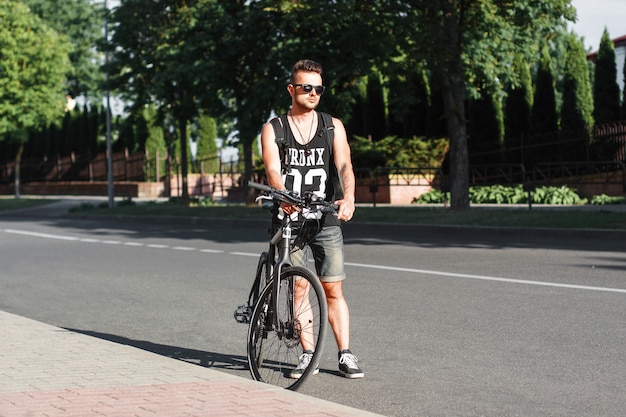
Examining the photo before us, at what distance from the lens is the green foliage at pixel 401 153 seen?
36750mm

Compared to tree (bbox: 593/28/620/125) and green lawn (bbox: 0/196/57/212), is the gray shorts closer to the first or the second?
tree (bbox: 593/28/620/125)

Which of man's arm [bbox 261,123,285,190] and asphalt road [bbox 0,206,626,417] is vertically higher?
man's arm [bbox 261,123,285,190]

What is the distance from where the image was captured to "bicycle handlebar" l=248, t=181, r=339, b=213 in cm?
596

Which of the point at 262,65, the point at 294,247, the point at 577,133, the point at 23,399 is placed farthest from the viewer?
the point at 577,133

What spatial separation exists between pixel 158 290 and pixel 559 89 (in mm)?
53165

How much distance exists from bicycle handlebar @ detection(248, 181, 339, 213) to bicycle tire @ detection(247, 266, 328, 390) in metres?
0.36

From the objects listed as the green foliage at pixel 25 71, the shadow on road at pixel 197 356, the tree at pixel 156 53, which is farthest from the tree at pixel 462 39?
the green foliage at pixel 25 71

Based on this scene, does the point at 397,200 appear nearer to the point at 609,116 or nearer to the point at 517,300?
the point at 609,116

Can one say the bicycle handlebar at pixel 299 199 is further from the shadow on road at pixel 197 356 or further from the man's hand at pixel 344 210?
the shadow on road at pixel 197 356

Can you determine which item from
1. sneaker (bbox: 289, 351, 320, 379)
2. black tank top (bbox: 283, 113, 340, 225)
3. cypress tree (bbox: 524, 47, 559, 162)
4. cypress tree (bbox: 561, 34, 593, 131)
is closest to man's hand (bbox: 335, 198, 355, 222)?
black tank top (bbox: 283, 113, 340, 225)

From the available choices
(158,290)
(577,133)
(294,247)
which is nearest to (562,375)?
(294,247)

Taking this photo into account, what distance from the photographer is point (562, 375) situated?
263 inches

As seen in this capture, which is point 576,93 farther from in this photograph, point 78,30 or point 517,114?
point 78,30

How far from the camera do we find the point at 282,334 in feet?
20.7
